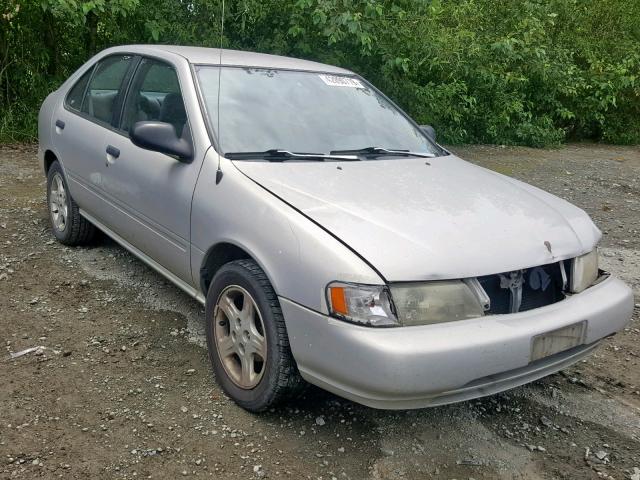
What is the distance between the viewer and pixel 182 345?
3574mm

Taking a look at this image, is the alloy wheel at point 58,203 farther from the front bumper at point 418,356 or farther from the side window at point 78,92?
the front bumper at point 418,356

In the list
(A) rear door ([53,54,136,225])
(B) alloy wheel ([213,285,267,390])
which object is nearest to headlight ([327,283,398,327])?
(B) alloy wheel ([213,285,267,390])

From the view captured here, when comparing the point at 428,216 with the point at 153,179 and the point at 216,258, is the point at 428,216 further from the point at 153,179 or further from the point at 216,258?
the point at 153,179

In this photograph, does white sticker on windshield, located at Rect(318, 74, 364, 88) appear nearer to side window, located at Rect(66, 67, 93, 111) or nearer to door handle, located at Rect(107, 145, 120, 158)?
door handle, located at Rect(107, 145, 120, 158)

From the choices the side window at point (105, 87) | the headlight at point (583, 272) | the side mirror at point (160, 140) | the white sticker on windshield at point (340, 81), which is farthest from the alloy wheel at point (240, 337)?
the side window at point (105, 87)

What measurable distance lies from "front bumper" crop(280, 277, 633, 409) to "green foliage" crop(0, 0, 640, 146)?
6.07m

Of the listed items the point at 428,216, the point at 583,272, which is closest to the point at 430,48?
the point at 583,272

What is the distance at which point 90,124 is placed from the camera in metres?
4.36

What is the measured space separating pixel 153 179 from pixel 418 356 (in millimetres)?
1885

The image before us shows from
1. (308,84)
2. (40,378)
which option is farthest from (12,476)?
(308,84)

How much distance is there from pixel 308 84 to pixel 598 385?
2.31 meters

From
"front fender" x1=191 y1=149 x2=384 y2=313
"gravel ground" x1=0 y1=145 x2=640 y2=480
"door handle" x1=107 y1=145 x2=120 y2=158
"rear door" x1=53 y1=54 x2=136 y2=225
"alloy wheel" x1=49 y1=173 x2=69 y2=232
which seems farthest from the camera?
"alloy wheel" x1=49 y1=173 x2=69 y2=232

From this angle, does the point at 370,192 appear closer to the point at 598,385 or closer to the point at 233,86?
the point at 233,86

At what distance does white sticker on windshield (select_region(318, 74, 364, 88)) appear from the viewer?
3.99m
